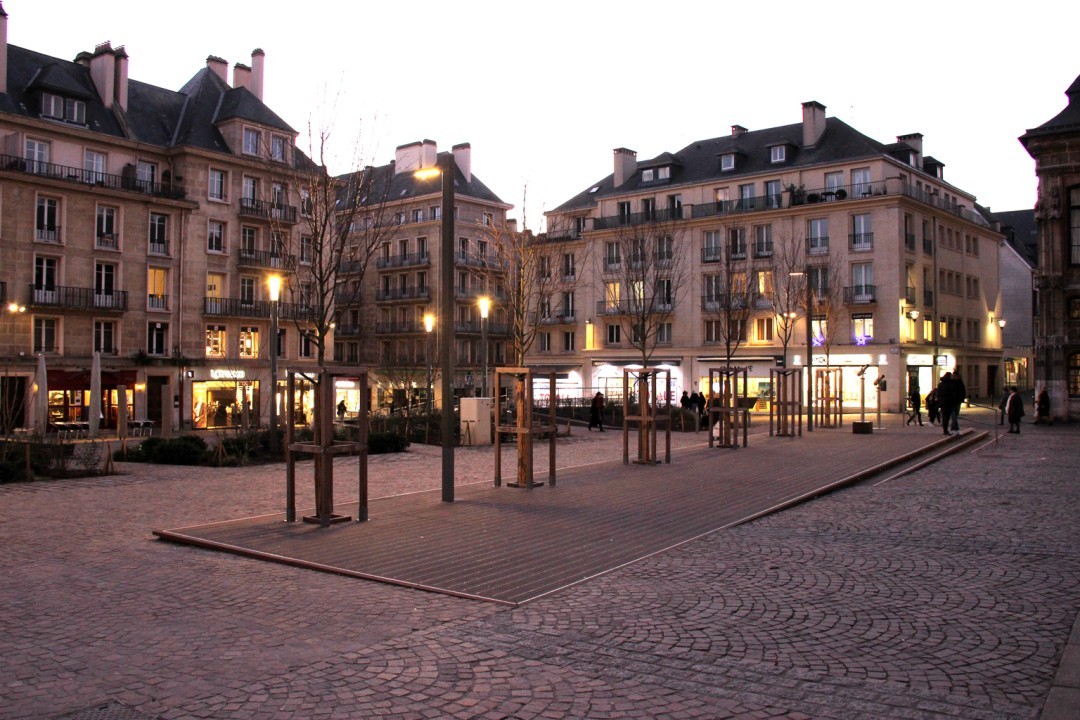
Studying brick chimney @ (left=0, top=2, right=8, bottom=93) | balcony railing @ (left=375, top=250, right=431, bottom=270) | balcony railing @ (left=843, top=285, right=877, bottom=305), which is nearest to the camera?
brick chimney @ (left=0, top=2, right=8, bottom=93)

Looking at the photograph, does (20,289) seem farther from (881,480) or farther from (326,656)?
(326,656)

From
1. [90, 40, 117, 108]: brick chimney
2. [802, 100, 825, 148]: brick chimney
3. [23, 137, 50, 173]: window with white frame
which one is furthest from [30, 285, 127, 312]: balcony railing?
[802, 100, 825, 148]: brick chimney

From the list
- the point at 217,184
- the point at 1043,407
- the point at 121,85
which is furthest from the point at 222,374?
the point at 1043,407

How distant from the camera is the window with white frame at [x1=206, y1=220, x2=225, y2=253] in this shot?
46250 millimetres

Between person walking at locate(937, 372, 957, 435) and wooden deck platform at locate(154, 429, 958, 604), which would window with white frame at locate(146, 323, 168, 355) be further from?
person walking at locate(937, 372, 957, 435)

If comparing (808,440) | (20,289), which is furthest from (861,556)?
(20,289)

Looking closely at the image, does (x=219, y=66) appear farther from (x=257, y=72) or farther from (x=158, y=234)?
(x=158, y=234)

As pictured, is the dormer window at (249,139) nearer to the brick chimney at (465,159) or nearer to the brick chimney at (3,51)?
the brick chimney at (3,51)

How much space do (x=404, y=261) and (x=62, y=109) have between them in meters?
31.0

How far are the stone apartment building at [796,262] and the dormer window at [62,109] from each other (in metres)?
25.8

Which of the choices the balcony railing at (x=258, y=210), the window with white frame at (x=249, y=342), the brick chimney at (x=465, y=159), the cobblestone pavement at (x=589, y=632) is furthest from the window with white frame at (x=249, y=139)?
the cobblestone pavement at (x=589, y=632)

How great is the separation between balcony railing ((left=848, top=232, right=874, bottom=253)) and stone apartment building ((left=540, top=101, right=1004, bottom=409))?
0.20 feet

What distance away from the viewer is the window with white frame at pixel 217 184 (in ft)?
152

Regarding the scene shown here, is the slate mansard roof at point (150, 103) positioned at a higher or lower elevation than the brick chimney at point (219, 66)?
lower
